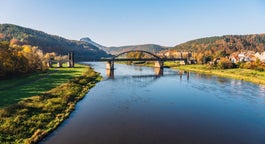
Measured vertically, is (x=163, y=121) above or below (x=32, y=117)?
below

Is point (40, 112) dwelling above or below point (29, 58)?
below

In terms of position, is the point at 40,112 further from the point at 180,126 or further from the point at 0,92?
the point at 180,126

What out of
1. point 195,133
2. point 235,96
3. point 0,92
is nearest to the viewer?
point 195,133

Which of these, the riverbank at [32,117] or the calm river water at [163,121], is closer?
the riverbank at [32,117]

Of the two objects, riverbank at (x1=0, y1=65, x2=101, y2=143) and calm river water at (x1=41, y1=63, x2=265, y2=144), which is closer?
riverbank at (x1=0, y1=65, x2=101, y2=143)

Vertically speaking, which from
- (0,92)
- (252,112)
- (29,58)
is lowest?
(252,112)

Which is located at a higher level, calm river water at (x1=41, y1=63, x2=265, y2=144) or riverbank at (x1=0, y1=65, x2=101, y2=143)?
riverbank at (x1=0, y1=65, x2=101, y2=143)

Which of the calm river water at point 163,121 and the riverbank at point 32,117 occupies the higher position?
the riverbank at point 32,117

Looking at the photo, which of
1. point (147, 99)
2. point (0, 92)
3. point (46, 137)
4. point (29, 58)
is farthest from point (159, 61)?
point (46, 137)

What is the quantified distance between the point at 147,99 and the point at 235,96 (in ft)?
48.9

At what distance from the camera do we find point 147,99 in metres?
30.1

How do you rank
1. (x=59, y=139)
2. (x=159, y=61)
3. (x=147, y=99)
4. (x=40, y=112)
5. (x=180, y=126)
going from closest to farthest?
(x=59, y=139), (x=180, y=126), (x=40, y=112), (x=147, y=99), (x=159, y=61)

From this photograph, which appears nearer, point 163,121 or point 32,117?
point 32,117

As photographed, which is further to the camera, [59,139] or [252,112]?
[252,112]
